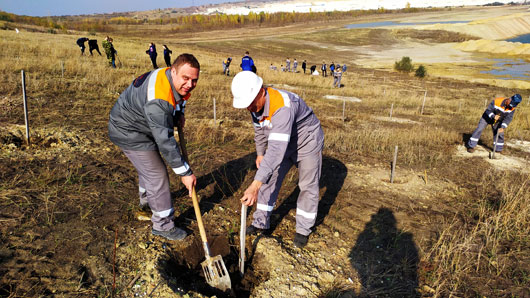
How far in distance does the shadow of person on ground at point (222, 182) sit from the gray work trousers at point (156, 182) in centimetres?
48

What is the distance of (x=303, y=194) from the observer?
351 centimetres

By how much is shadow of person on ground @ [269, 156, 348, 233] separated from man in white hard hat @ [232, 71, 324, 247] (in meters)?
0.48

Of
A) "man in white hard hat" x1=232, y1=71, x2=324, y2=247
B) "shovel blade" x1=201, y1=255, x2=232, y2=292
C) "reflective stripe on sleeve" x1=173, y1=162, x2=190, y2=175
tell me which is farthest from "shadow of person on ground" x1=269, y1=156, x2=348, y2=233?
"reflective stripe on sleeve" x1=173, y1=162, x2=190, y2=175

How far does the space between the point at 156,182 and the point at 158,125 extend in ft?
2.46

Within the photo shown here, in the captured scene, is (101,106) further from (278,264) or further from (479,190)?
(479,190)

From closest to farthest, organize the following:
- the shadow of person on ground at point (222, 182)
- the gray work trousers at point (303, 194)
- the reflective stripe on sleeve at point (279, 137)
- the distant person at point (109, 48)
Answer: the reflective stripe on sleeve at point (279, 137)
the gray work trousers at point (303, 194)
the shadow of person on ground at point (222, 182)
the distant person at point (109, 48)

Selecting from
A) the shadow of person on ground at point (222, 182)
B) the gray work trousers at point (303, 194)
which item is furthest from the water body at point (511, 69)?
the gray work trousers at point (303, 194)

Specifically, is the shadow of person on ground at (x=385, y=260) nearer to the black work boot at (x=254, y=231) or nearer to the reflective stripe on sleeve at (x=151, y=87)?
the black work boot at (x=254, y=231)

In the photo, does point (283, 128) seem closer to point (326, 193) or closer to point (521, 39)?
point (326, 193)

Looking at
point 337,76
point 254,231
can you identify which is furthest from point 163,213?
point 337,76

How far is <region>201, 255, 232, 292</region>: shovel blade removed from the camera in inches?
116

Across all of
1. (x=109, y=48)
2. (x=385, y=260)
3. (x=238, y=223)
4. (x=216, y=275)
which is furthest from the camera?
(x=109, y=48)

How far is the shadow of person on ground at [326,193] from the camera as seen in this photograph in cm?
419

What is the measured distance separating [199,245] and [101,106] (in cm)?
603
